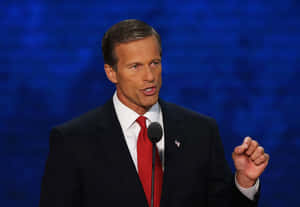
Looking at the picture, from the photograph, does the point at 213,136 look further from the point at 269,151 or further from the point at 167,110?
the point at 269,151

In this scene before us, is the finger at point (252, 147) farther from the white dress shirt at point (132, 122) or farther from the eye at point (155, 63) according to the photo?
the eye at point (155, 63)

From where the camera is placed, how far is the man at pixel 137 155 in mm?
1967

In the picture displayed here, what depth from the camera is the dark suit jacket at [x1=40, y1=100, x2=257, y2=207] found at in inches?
77.4

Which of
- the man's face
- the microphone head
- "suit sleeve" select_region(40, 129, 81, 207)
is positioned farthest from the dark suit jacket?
the microphone head

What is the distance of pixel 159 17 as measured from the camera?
3.03m

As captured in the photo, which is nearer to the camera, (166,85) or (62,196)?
(62,196)

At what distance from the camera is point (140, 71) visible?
2.03m

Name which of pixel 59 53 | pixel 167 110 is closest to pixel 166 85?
pixel 59 53

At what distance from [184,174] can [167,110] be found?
11.4 inches

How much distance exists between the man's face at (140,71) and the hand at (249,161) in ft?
1.27

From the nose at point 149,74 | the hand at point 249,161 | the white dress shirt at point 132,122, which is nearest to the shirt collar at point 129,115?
the white dress shirt at point 132,122

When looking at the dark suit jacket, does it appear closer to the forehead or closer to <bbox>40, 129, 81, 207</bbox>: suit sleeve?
<bbox>40, 129, 81, 207</bbox>: suit sleeve

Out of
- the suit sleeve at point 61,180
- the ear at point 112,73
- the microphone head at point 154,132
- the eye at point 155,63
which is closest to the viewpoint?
the microphone head at point 154,132

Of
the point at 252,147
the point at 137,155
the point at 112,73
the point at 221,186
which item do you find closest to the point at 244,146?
the point at 252,147
